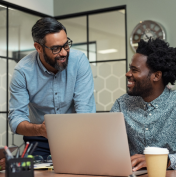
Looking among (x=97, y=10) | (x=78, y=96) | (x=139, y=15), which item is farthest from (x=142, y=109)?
(x=97, y=10)

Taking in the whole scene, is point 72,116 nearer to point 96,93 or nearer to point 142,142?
point 142,142

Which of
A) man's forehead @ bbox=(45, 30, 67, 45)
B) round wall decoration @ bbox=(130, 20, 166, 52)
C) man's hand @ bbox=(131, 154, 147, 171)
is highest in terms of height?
round wall decoration @ bbox=(130, 20, 166, 52)

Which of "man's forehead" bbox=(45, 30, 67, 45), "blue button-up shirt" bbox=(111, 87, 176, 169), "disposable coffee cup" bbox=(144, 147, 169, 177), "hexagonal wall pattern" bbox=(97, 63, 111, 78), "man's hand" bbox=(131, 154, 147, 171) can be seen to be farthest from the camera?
"hexagonal wall pattern" bbox=(97, 63, 111, 78)

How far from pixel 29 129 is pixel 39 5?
130 inches

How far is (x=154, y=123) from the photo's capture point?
152 cm

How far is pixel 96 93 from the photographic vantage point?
452 cm

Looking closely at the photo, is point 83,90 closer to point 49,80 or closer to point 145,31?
point 49,80

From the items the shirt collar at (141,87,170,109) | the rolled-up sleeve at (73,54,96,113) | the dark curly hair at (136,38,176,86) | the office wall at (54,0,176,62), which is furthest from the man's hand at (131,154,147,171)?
the office wall at (54,0,176,62)

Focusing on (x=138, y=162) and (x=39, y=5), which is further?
(x=39, y=5)

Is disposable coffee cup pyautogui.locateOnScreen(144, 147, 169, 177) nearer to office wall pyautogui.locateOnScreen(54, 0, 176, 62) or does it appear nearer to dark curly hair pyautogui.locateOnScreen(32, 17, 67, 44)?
dark curly hair pyautogui.locateOnScreen(32, 17, 67, 44)

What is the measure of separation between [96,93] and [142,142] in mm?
2978

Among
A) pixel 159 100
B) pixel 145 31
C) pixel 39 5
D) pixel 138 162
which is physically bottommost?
pixel 138 162

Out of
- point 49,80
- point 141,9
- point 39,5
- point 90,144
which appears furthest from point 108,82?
point 90,144

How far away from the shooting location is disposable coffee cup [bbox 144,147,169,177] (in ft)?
3.38
